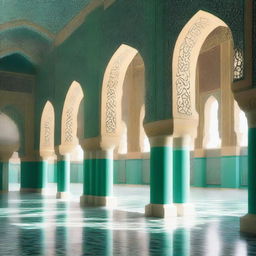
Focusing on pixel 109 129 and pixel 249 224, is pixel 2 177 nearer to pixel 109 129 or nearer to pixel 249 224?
pixel 109 129

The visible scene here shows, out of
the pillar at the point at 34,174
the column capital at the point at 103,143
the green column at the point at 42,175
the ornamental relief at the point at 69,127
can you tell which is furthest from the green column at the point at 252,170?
the green column at the point at 42,175

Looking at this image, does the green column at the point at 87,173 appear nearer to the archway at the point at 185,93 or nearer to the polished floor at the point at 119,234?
the polished floor at the point at 119,234

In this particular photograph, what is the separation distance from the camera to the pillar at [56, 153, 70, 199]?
13.1 metres

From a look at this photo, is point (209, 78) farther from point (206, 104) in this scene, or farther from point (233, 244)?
point (233, 244)

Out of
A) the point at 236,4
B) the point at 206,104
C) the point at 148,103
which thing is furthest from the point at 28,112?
the point at 236,4

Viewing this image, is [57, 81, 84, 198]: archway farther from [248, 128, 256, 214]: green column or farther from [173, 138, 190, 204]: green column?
[248, 128, 256, 214]: green column

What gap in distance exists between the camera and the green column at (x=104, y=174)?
10336 millimetres

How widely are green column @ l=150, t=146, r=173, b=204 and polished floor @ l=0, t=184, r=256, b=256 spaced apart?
49 cm

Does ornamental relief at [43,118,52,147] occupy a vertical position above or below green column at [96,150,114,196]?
above

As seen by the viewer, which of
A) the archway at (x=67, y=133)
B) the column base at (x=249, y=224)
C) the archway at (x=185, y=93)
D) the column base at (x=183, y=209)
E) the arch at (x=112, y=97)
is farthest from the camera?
the archway at (x=67, y=133)

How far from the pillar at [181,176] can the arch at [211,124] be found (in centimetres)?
997

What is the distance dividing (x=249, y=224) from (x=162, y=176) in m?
2.28

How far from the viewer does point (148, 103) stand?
8383 millimetres

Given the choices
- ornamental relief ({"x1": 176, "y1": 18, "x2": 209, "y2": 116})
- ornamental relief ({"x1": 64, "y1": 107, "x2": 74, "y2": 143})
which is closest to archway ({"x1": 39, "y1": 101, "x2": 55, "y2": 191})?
ornamental relief ({"x1": 64, "y1": 107, "x2": 74, "y2": 143})
